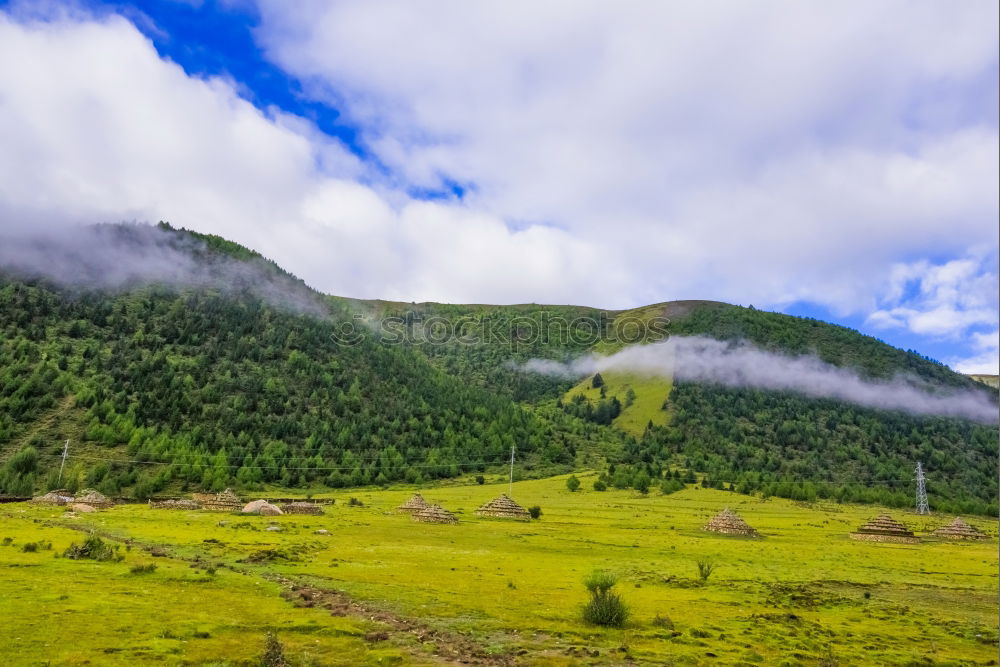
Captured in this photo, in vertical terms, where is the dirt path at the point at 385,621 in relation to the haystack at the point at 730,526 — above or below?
above

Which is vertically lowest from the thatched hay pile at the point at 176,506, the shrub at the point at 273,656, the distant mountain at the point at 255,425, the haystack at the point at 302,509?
the thatched hay pile at the point at 176,506

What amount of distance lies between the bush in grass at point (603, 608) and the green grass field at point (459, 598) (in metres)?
0.68

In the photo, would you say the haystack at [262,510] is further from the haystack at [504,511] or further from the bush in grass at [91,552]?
the bush in grass at [91,552]

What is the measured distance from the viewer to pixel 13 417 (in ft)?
360

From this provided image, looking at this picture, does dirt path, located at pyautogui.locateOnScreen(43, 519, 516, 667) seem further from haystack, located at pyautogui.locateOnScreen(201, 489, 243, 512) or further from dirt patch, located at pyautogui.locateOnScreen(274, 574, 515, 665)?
haystack, located at pyautogui.locateOnScreen(201, 489, 243, 512)

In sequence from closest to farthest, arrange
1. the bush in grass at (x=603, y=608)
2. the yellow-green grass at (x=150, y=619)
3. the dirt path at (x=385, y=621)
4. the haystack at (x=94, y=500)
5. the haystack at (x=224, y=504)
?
the yellow-green grass at (x=150, y=619) < the dirt path at (x=385, y=621) < the bush in grass at (x=603, y=608) < the haystack at (x=94, y=500) < the haystack at (x=224, y=504)

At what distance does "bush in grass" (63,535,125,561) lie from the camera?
33562 millimetres

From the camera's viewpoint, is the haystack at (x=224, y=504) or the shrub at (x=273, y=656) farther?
the haystack at (x=224, y=504)

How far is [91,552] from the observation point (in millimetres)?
34156

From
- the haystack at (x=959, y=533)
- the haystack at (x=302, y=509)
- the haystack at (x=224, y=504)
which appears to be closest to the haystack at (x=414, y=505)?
the haystack at (x=302, y=509)

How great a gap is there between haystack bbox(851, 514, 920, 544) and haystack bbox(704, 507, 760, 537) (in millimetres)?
12119

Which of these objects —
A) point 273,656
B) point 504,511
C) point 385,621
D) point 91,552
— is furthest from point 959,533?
point 91,552

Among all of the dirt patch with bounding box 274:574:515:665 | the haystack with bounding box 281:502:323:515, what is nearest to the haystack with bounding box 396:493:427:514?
the haystack with bounding box 281:502:323:515

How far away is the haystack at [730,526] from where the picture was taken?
238 feet
